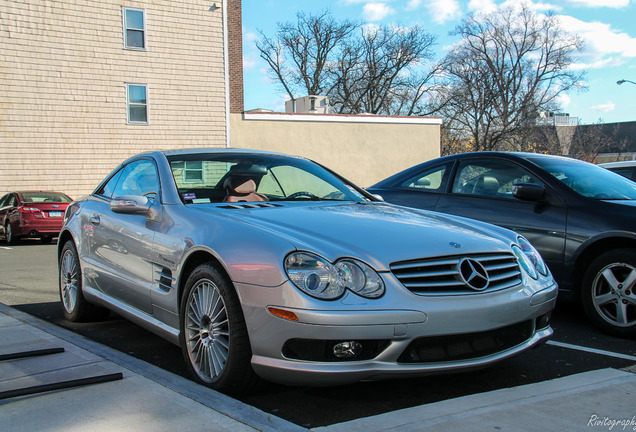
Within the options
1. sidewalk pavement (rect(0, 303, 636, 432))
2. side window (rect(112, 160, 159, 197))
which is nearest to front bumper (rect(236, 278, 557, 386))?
sidewalk pavement (rect(0, 303, 636, 432))

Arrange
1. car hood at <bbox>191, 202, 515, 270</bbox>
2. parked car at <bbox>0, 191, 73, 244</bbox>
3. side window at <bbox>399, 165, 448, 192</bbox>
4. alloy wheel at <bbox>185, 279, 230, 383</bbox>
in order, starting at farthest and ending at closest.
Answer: parked car at <bbox>0, 191, 73, 244</bbox> < side window at <bbox>399, 165, 448, 192</bbox> < alloy wheel at <bbox>185, 279, 230, 383</bbox> < car hood at <bbox>191, 202, 515, 270</bbox>

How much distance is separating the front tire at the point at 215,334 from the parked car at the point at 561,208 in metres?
3.08

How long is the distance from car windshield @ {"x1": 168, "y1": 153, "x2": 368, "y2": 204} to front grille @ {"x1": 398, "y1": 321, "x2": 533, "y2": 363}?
1821 mm

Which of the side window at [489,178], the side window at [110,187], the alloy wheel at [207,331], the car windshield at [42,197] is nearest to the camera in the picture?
the alloy wheel at [207,331]

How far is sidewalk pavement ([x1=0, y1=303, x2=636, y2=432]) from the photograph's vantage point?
2709mm

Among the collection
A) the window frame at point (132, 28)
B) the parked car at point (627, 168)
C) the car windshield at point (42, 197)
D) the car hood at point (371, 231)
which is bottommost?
the car windshield at point (42, 197)

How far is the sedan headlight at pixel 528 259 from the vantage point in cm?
364

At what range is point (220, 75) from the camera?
73.5ft

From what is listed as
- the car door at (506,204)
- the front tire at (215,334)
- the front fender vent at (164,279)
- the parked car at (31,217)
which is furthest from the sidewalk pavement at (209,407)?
the parked car at (31,217)

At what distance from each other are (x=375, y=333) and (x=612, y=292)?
2780 millimetres

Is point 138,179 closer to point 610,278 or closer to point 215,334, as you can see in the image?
point 215,334

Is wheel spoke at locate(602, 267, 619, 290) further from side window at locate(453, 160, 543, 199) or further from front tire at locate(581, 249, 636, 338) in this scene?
side window at locate(453, 160, 543, 199)

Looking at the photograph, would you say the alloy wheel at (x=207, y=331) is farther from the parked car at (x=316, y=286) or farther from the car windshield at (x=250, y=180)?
the car windshield at (x=250, y=180)

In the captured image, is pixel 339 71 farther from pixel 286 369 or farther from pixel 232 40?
pixel 286 369
